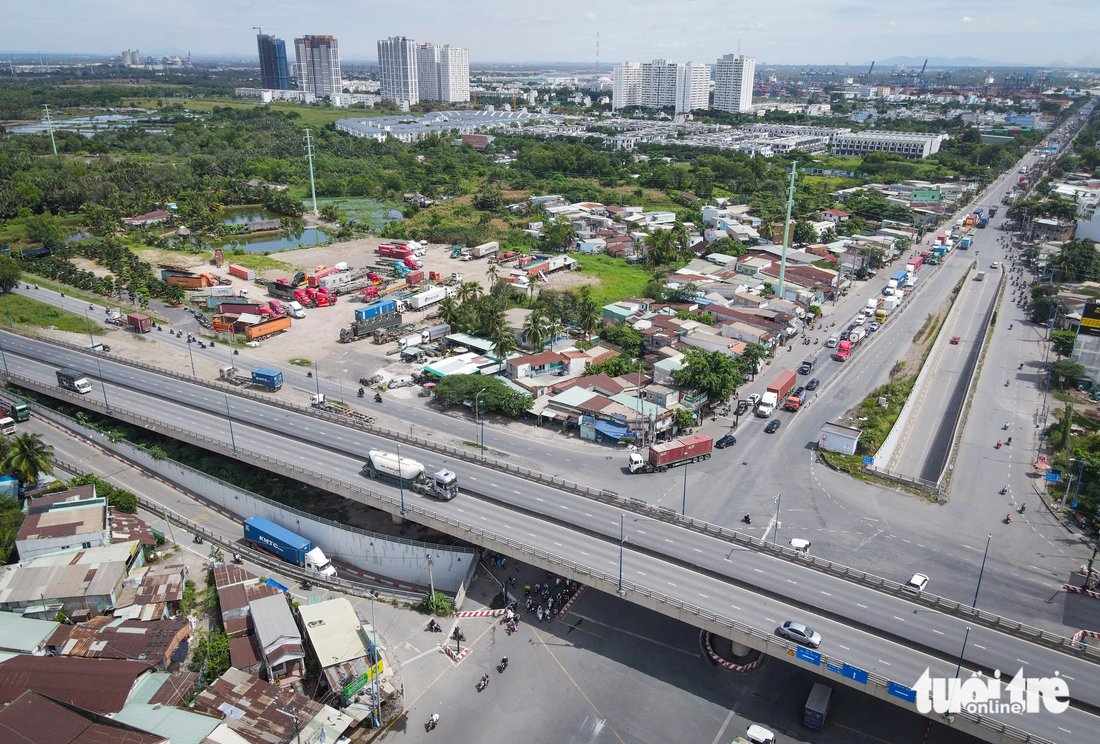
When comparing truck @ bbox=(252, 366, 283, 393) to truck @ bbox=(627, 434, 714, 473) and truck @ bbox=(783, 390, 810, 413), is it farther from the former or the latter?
truck @ bbox=(783, 390, 810, 413)

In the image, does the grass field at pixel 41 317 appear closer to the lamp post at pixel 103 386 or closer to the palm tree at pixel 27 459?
the lamp post at pixel 103 386

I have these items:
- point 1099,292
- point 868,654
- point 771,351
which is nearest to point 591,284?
point 771,351

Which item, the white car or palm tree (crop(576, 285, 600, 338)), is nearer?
the white car

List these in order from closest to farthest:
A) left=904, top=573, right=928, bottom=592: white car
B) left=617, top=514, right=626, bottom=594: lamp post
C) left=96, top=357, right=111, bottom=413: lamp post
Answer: left=617, top=514, right=626, bottom=594: lamp post < left=904, top=573, right=928, bottom=592: white car < left=96, top=357, right=111, bottom=413: lamp post

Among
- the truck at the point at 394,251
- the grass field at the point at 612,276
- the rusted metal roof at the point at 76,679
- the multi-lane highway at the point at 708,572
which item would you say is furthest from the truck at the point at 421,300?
the rusted metal roof at the point at 76,679

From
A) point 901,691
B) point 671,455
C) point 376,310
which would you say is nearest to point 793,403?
point 671,455

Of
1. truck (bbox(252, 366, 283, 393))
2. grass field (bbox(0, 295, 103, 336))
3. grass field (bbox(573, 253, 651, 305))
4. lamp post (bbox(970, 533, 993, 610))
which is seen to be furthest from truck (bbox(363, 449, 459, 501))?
grass field (bbox(0, 295, 103, 336))

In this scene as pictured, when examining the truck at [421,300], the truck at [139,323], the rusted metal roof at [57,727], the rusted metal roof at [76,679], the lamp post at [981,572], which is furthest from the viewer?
the truck at [421,300]
